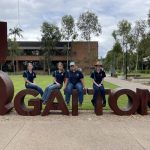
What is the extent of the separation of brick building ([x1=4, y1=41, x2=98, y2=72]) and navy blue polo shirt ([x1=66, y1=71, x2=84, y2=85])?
6775 cm

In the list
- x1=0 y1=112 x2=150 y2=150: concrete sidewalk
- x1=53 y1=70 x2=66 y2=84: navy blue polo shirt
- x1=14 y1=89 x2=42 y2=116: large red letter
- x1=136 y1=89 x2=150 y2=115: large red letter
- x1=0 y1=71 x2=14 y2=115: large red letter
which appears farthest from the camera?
x1=53 y1=70 x2=66 y2=84: navy blue polo shirt

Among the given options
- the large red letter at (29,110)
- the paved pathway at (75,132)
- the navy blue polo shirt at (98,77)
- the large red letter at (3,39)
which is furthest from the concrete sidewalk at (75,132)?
the large red letter at (3,39)

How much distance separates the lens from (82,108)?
1349cm

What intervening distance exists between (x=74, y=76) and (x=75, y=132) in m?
4.85

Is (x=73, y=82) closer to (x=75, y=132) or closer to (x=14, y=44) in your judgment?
(x=75, y=132)

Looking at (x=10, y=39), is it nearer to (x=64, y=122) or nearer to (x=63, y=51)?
(x=63, y=51)

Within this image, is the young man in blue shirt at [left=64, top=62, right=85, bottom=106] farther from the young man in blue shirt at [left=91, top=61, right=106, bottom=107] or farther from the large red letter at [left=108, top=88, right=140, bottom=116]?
the large red letter at [left=108, top=88, right=140, bottom=116]

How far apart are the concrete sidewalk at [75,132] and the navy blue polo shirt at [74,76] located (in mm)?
2020

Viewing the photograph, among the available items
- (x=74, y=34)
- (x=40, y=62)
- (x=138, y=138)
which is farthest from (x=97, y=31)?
(x=138, y=138)

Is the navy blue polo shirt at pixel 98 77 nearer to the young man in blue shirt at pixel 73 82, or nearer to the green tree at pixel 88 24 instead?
the young man in blue shirt at pixel 73 82

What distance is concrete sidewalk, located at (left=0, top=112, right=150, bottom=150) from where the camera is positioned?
7551 mm

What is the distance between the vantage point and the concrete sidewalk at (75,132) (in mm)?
7551

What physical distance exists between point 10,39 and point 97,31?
20.2 m

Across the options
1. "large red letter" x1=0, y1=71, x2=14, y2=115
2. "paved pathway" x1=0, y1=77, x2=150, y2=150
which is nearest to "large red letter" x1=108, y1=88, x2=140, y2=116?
"paved pathway" x1=0, y1=77, x2=150, y2=150
